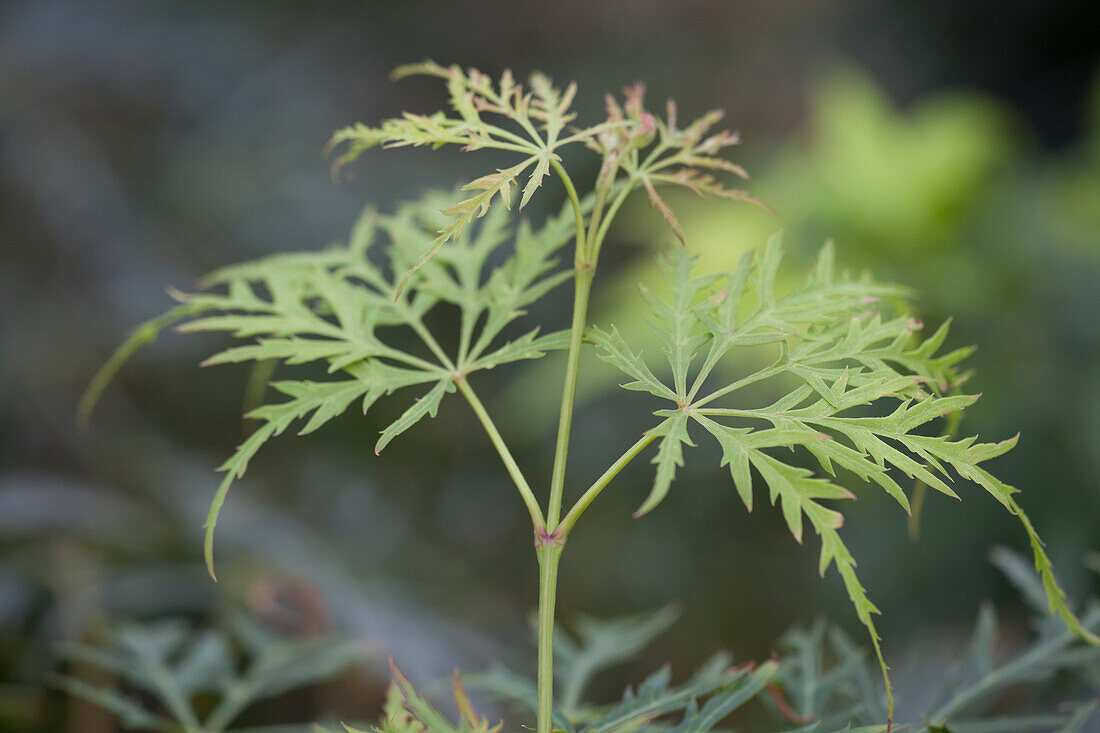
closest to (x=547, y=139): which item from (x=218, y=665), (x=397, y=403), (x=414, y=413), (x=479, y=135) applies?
(x=479, y=135)

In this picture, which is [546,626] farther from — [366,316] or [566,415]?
[366,316]

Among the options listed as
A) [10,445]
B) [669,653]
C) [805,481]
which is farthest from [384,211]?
[805,481]

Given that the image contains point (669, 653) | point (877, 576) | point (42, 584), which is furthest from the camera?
point (669, 653)

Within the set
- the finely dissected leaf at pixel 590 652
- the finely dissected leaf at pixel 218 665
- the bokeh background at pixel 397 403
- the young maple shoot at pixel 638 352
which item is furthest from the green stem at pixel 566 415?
the bokeh background at pixel 397 403

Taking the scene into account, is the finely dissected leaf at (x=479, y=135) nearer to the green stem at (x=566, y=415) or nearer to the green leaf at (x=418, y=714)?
the green stem at (x=566, y=415)

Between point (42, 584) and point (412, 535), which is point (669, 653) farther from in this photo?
point (42, 584)

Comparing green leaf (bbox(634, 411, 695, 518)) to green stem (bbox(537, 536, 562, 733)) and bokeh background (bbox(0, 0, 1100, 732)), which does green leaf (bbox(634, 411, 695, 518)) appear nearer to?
green stem (bbox(537, 536, 562, 733))

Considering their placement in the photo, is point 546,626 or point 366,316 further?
point 366,316
